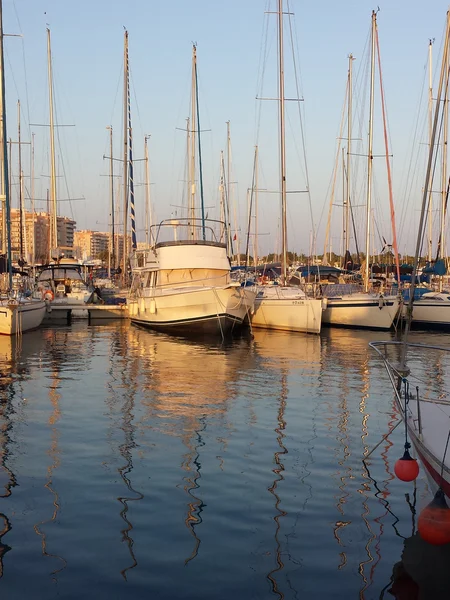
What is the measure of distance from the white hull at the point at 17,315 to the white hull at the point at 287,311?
9.24m

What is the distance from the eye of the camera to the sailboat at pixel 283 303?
29.3 metres

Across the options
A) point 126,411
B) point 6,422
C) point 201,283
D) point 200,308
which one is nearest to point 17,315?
point 200,308

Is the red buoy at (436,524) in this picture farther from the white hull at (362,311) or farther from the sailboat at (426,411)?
the white hull at (362,311)

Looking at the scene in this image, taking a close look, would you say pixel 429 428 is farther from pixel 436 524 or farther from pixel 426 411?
pixel 436 524

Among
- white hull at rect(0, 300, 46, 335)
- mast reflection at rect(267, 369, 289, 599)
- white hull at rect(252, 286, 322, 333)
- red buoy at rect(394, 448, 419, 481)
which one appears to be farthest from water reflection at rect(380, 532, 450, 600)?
white hull at rect(252, 286, 322, 333)

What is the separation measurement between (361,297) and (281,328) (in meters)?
3.96

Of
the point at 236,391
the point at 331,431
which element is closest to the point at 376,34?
the point at 236,391

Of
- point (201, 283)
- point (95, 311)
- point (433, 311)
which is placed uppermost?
point (201, 283)

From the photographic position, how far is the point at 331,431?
37.6 ft

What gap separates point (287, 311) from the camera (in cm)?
2997

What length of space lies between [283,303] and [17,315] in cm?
1079

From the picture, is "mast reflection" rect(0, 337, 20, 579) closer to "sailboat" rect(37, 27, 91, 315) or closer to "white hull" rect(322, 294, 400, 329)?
"white hull" rect(322, 294, 400, 329)

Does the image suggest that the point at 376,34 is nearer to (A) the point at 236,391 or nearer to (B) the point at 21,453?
(A) the point at 236,391

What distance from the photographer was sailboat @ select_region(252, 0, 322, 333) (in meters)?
29.3
